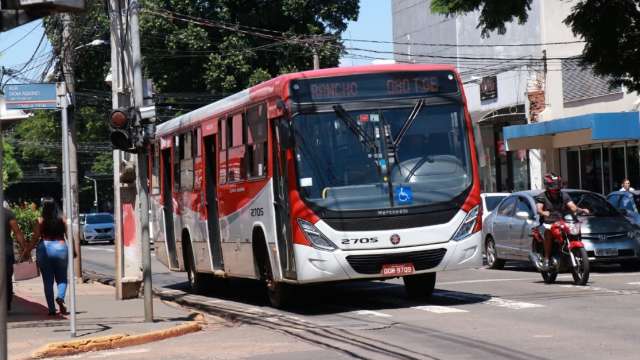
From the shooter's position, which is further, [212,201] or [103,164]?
[103,164]

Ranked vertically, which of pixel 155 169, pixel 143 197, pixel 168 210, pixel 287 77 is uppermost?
pixel 287 77

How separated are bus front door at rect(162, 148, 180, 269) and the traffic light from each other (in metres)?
7.30

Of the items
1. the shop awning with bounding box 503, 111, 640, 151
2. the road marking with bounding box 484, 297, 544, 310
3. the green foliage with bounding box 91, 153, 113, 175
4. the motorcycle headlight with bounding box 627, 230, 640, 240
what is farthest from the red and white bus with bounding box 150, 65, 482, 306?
the green foliage with bounding box 91, 153, 113, 175

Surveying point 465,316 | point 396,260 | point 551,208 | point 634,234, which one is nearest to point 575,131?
point 634,234

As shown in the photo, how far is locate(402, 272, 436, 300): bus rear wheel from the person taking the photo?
1666cm

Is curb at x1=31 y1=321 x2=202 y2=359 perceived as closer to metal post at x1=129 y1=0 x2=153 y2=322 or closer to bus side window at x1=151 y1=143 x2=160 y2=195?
metal post at x1=129 y1=0 x2=153 y2=322

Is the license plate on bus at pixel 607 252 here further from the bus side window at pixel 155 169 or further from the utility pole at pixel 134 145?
the bus side window at pixel 155 169

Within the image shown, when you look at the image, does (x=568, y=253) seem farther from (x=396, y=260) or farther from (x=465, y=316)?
(x=465, y=316)

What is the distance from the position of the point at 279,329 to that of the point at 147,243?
2.30 meters

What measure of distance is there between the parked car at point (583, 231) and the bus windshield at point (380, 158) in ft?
16.4

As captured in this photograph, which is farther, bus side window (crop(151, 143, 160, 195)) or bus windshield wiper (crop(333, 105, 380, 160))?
bus side window (crop(151, 143, 160, 195))

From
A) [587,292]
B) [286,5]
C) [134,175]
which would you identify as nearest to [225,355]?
[587,292]

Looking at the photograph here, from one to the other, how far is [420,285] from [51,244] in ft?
17.3

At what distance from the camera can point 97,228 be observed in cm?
5641
